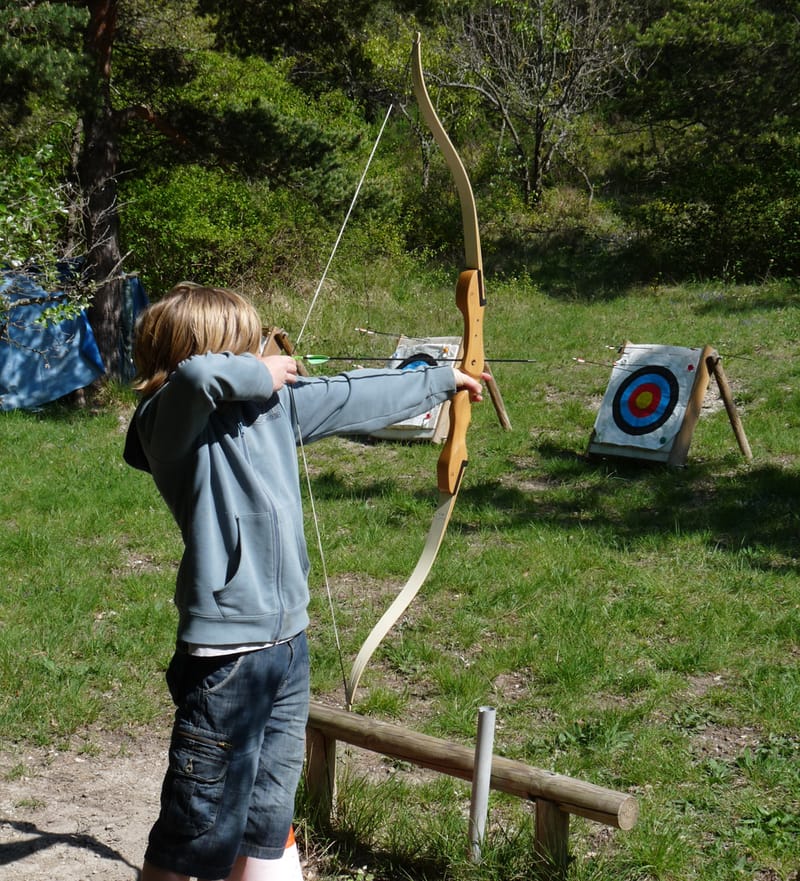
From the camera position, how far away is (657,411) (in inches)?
242

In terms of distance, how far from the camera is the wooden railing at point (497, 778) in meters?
1.97

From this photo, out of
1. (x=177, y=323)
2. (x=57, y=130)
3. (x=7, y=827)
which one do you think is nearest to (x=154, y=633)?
(x=7, y=827)

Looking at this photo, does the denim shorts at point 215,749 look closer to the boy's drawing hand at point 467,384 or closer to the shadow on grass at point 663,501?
the boy's drawing hand at point 467,384

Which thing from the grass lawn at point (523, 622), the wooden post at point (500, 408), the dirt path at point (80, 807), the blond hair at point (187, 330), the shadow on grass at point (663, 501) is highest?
the blond hair at point (187, 330)

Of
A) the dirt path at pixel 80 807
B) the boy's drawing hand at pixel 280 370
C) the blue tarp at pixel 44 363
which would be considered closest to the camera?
the boy's drawing hand at pixel 280 370

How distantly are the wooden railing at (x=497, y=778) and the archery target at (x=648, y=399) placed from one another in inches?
157

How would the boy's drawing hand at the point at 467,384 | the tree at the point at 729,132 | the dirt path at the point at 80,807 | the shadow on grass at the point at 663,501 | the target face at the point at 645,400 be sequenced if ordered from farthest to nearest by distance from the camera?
1. the tree at the point at 729,132
2. the target face at the point at 645,400
3. the shadow on grass at the point at 663,501
4. the dirt path at the point at 80,807
5. the boy's drawing hand at the point at 467,384

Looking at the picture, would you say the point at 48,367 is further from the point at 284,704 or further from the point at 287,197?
the point at 284,704

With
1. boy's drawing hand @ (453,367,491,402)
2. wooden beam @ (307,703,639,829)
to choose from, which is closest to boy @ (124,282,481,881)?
boy's drawing hand @ (453,367,491,402)

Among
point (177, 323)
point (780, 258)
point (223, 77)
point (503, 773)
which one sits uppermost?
point (223, 77)

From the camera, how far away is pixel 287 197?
36.4 ft

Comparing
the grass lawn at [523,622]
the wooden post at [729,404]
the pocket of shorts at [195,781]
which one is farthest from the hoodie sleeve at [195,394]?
the wooden post at [729,404]

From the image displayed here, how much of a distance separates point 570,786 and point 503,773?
0.15 meters

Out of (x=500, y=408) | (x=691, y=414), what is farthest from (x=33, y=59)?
(x=691, y=414)
